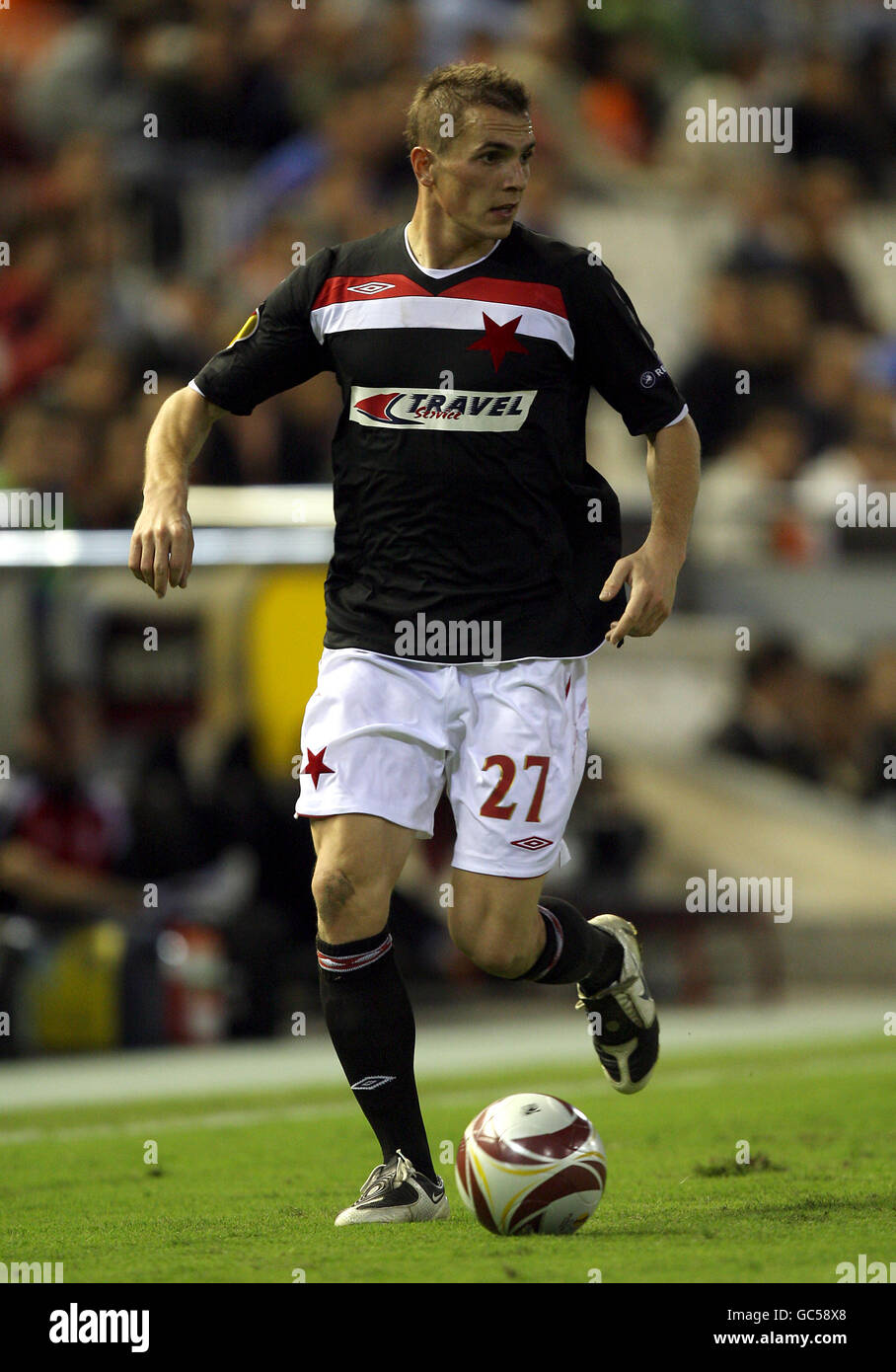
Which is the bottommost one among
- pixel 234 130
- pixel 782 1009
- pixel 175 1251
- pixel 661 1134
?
pixel 782 1009

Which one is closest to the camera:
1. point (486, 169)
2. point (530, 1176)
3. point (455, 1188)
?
point (530, 1176)

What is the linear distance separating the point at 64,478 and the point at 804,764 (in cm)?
567

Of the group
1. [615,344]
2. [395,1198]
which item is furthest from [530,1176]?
[615,344]

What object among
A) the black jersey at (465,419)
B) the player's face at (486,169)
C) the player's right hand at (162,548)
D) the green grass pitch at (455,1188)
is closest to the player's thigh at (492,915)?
the black jersey at (465,419)

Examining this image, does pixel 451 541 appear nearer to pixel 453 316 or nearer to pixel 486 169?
pixel 453 316

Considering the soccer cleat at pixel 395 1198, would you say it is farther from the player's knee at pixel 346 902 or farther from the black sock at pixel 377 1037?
the player's knee at pixel 346 902

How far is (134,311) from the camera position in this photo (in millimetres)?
13188

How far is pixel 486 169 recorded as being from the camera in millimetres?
5395

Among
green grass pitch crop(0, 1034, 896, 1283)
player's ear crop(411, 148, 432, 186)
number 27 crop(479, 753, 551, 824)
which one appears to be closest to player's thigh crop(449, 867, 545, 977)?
number 27 crop(479, 753, 551, 824)

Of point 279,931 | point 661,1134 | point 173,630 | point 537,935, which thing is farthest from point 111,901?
point 537,935

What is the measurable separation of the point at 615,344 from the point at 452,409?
46cm

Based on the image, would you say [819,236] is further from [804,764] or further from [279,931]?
[279,931]

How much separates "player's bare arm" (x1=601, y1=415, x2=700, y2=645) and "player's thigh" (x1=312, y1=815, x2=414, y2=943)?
2.54 feet
